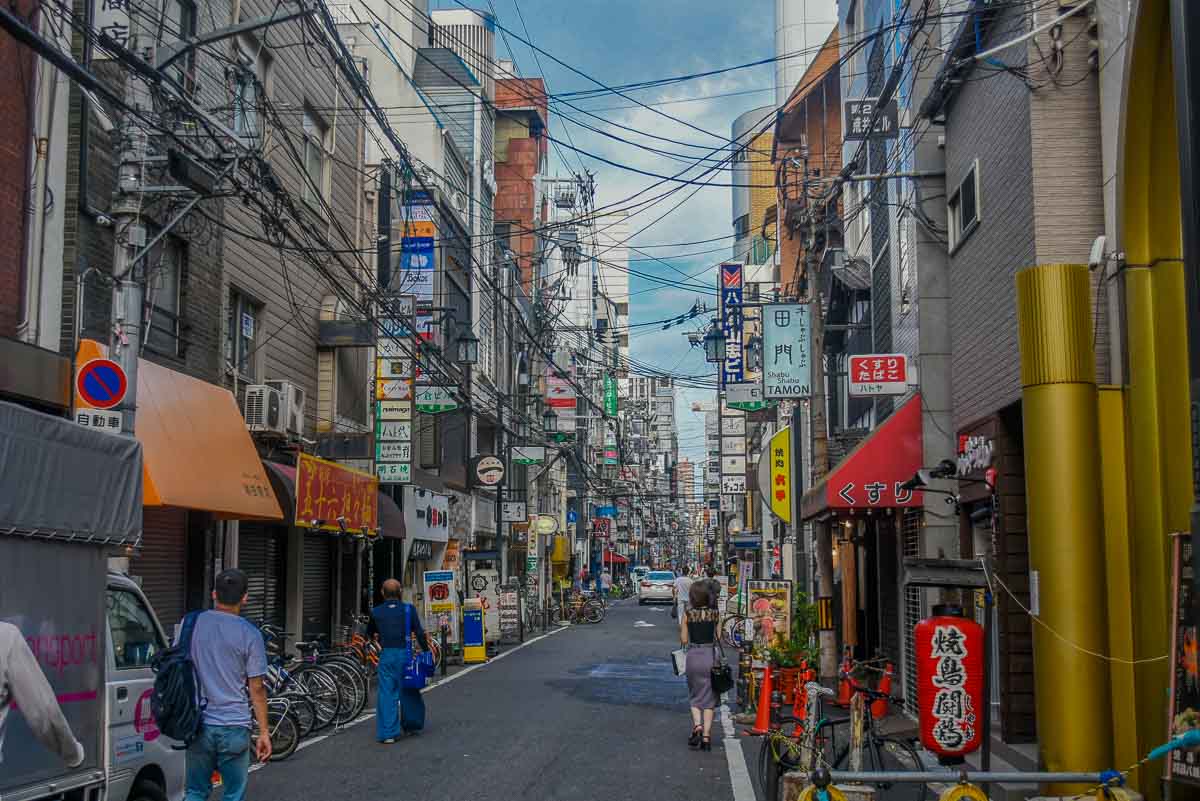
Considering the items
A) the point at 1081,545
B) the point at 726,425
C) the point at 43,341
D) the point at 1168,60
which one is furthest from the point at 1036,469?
the point at 726,425

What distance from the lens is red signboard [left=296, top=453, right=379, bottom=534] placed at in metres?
20.4

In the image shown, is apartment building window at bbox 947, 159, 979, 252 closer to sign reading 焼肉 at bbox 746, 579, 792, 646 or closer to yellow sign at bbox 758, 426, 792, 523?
sign reading 焼肉 at bbox 746, 579, 792, 646

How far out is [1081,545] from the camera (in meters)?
10.1

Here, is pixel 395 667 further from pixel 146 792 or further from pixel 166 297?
pixel 166 297

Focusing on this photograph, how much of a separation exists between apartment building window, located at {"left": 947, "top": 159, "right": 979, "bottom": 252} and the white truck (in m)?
10.7

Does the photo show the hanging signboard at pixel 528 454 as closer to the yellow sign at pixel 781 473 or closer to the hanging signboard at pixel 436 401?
the hanging signboard at pixel 436 401

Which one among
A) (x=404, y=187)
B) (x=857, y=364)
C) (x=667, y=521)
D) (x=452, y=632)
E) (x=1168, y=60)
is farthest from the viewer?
(x=667, y=521)

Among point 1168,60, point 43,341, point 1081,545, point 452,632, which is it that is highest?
point 1168,60

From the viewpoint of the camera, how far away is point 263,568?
73.8ft

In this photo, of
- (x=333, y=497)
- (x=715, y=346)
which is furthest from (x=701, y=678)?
(x=715, y=346)

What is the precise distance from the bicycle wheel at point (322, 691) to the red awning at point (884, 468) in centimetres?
732

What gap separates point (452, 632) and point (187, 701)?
20.0 m

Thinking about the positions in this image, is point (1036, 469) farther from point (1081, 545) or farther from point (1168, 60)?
point (1168, 60)

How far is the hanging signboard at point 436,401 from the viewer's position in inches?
1203
